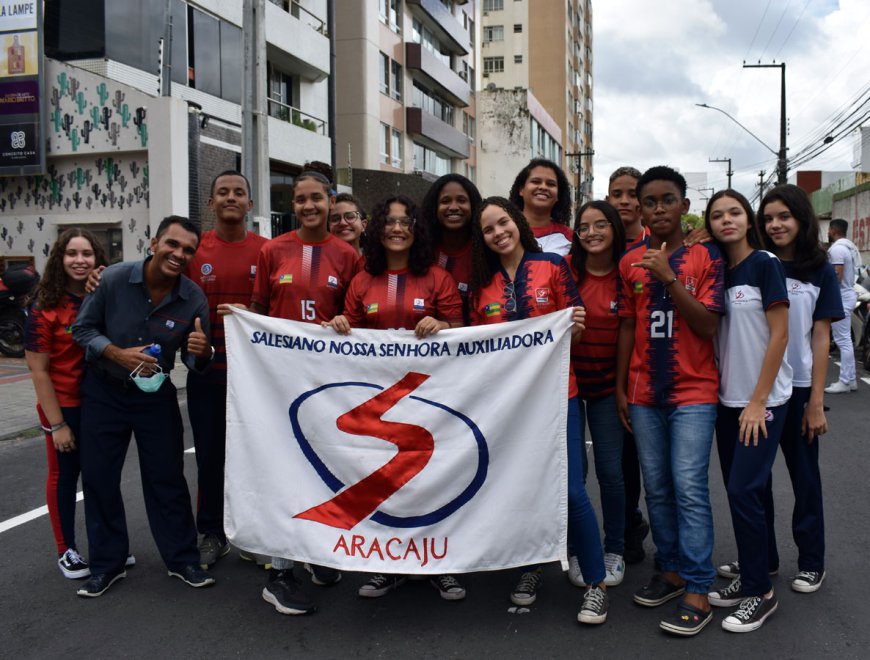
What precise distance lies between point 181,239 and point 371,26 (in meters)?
28.1

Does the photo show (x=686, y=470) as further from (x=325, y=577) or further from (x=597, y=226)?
(x=325, y=577)

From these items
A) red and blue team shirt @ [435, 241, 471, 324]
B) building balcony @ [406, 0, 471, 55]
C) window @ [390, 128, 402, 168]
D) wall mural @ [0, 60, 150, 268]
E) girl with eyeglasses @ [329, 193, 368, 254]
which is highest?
building balcony @ [406, 0, 471, 55]

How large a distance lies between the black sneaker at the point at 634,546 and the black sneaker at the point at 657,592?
1.69 feet

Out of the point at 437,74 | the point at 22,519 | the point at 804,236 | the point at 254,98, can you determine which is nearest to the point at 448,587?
the point at 804,236

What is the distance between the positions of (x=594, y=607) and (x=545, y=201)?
2.25 m

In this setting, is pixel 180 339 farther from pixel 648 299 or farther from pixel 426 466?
pixel 648 299

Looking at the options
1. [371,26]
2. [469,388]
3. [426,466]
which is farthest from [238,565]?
[371,26]

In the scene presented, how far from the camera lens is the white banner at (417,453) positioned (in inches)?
152

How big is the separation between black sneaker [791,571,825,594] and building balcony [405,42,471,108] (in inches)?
1279

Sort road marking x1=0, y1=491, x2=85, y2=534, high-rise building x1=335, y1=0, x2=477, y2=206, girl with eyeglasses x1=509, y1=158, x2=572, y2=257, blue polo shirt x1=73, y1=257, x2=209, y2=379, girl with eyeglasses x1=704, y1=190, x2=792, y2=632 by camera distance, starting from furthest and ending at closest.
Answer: high-rise building x1=335, y1=0, x2=477, y2=206
road marking x1=0, y1=491, x2=85, y2=534
girl with eyeglasses x1=509, y1=158, x2=572, y2=257
blue polo shirt x1=73, y1=257, x2=209, y2=379
girl with eyeglasses x1=704, y1=190, x2=792, y2=632

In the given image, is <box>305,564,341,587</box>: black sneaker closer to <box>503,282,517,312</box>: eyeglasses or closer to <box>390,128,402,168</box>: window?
<box>503,282,517,312</box>: eyeglasses

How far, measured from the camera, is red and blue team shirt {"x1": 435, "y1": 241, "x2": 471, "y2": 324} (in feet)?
14.8

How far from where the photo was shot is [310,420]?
4.07 metres

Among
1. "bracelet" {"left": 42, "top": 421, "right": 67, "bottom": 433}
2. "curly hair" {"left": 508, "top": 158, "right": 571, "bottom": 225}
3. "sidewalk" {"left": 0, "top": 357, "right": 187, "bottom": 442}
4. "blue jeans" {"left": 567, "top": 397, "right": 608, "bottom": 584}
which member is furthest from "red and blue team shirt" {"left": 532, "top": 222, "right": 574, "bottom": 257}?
"sidewalk" {"left": 0, "top": 357, "right": 187, "bottom": 442}
